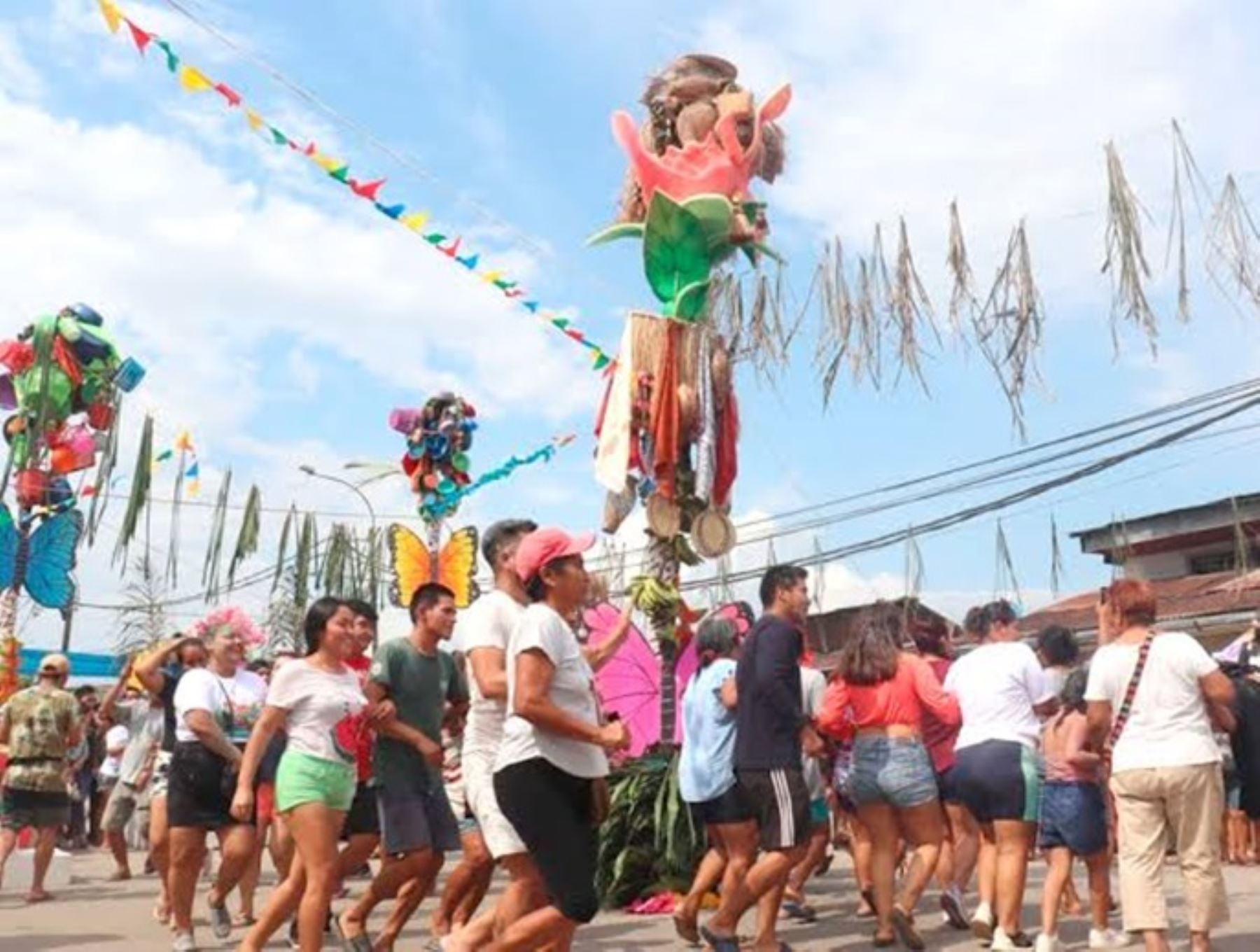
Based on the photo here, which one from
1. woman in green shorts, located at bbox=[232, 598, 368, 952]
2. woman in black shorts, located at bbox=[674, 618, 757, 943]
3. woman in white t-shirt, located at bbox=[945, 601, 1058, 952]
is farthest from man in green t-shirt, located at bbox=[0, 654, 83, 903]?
woman in white t-shirt, located at bbox=[945, 601, 1058, 952]

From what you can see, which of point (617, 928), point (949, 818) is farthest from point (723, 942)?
point (949, 818)

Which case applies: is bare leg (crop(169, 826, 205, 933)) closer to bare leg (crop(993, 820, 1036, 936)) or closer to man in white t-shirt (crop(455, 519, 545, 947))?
man in white t-shirt (crop(455, 519, 545, 947))

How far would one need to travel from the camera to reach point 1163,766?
5.77m

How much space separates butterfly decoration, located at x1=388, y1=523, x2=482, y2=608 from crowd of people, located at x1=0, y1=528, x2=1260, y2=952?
786 centimetres

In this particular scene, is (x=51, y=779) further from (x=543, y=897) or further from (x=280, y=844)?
(x=543, y=897)

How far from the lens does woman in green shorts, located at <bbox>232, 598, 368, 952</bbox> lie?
18.9 feet

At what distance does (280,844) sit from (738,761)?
9.58 ft

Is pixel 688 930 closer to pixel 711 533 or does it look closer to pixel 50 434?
pixel 711 533

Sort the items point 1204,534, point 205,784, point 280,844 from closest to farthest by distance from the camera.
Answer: point 205,784 → point 280,844 → point 1204,534

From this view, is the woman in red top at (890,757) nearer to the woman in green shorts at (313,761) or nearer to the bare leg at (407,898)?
the bare leg at (407,898)

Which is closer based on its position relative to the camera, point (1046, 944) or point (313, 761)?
point (313, 761)

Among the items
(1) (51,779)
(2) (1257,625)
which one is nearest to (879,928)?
(2) (1257,625)

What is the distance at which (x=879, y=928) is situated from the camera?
22.9 ft

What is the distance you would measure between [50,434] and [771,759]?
11.7 metres
